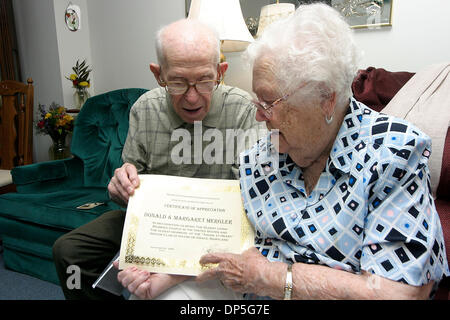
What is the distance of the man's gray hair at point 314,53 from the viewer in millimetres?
711

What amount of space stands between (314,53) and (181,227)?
0.53 meters

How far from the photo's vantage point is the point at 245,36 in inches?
73.4

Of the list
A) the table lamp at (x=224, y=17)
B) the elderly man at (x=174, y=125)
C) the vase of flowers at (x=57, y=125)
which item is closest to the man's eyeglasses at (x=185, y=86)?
the elderly man at (x=174, y=125)

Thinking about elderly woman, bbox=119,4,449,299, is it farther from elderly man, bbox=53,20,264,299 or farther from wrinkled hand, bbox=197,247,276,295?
elderly man, bbox=53,20,264,299

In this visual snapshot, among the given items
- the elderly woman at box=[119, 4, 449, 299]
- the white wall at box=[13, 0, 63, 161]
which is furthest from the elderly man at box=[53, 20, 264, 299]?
the white wall at box=[13, 0, 63, 161]

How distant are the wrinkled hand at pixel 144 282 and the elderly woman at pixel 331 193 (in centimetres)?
11

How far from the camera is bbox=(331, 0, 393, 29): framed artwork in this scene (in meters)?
1.78

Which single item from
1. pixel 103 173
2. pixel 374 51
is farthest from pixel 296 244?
pixel 103 173

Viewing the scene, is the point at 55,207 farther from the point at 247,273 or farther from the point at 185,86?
the point at 247,273

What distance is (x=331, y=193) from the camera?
78 cm

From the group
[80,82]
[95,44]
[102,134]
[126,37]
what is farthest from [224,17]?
[95,44]

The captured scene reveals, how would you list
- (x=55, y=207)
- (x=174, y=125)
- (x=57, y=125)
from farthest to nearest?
(x=57, y=125)
(x=55, y=207)
(x=174, y=125)
